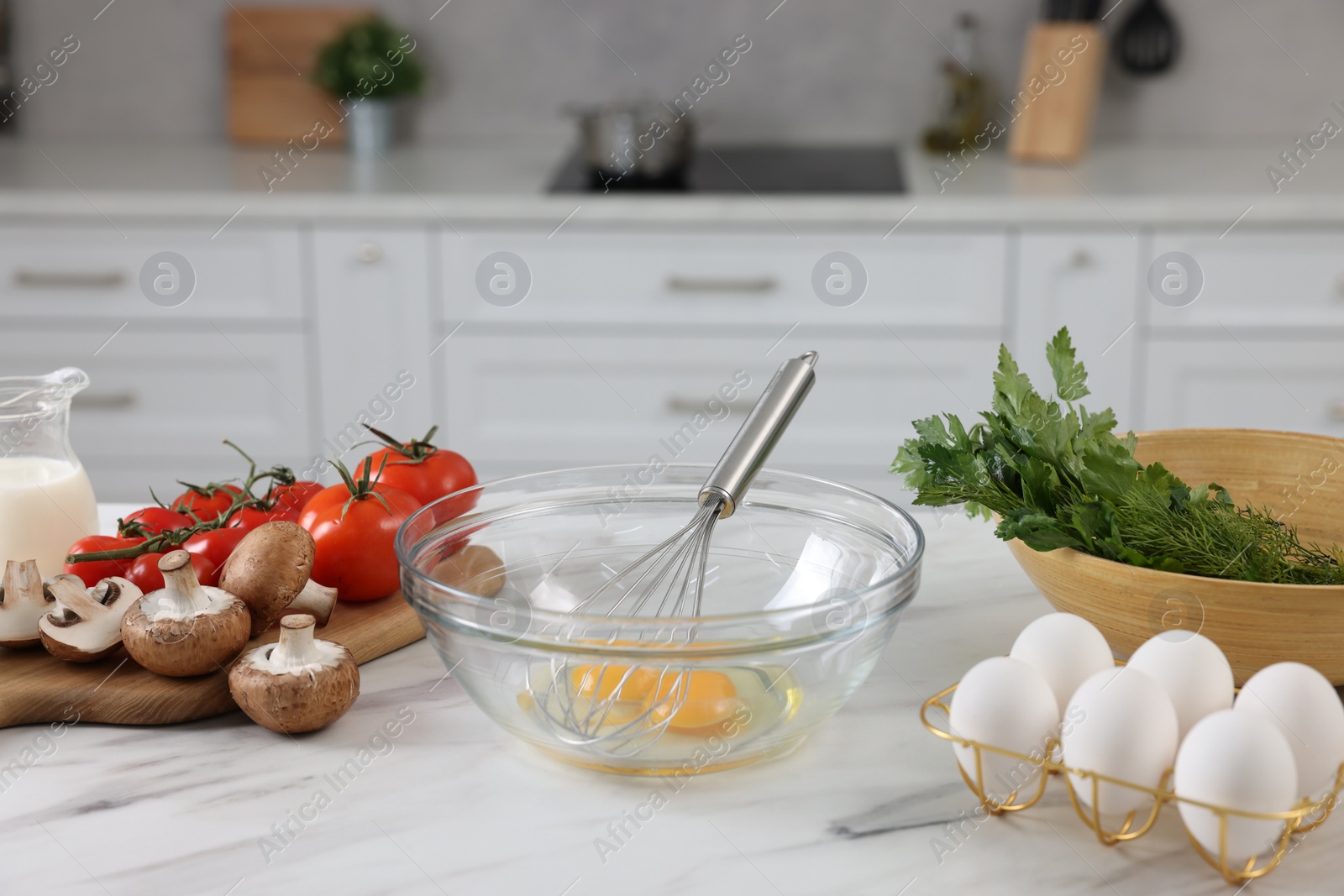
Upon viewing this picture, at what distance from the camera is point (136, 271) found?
195 cm

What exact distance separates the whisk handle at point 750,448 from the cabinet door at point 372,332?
4.32 feet

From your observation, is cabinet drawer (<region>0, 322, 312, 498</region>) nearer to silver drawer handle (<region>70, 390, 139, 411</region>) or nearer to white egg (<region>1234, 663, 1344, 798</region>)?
silver drawer handle (<region>70, 390, 139, 411</region>)

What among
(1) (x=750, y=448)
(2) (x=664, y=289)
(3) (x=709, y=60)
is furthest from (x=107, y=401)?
(1) (x=750, y=448)

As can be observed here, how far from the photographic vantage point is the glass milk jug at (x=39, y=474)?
2.61ft

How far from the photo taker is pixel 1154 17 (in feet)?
7.57

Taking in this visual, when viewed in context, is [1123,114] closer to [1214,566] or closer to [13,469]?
[1214,566]

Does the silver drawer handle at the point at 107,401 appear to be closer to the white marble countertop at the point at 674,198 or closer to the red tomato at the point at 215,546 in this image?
the white marble countertop at the point at 674,198

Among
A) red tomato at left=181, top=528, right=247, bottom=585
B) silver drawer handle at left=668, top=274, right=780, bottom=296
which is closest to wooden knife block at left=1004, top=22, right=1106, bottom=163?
silver drawer handle at left=668, top=274, right=780, bottom=296

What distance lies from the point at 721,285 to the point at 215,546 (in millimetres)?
1234

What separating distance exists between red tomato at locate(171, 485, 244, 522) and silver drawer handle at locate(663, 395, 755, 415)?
1.17m

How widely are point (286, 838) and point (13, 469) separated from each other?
373 millimetres

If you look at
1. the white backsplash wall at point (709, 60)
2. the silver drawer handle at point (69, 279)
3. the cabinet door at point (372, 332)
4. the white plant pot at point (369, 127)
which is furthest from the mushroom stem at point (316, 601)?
the white backsplash wall at point (709, 60)

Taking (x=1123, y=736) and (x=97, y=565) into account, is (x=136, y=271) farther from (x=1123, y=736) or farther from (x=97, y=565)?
(x=1123, y=736)

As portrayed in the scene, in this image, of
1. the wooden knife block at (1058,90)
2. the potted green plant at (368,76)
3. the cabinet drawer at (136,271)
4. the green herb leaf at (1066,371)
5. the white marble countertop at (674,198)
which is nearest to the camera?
the green herb leaf at (1066,371)
